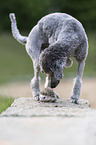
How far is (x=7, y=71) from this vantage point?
11625mm

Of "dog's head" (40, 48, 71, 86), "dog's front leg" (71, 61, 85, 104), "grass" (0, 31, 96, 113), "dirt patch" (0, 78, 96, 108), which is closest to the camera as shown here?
"dog's head" (40, 48, 71, 86)

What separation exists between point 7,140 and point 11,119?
13.7 inches

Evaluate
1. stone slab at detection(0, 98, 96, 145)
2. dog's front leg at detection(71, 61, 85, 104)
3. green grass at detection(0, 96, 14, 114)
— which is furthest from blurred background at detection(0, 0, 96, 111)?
stone slab at detection(0, 98, 96, 145)

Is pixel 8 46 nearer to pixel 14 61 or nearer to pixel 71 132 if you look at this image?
pixel 14 61

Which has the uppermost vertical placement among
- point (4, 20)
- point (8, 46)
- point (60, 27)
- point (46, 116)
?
point (4, 20)

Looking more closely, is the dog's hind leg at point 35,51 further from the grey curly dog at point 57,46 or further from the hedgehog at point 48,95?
the hedgehog at point 48,95

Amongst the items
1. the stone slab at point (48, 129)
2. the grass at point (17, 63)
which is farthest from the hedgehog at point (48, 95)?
the grass at point (17, 63)

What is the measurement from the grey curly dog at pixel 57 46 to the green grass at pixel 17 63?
6.38m

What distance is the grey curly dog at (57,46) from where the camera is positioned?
3041 millimetres

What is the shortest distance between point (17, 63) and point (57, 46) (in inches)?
412

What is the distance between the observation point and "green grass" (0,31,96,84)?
1103 cm

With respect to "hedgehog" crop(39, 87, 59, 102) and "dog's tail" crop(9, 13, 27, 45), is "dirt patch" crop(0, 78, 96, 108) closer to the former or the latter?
"dog's tail" crop(9, 13, 27, 45)

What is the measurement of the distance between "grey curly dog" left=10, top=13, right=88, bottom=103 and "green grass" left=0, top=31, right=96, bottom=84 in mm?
6381

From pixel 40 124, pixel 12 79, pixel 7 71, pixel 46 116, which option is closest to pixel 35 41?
pixel 46 116
